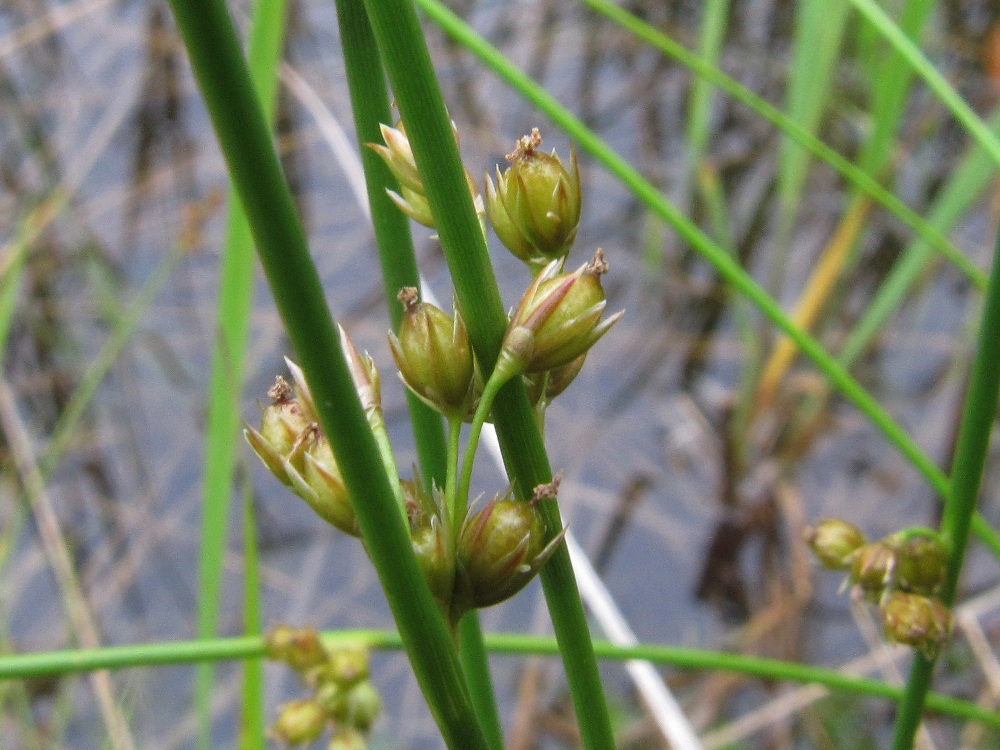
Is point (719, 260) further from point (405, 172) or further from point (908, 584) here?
point (405, 172)

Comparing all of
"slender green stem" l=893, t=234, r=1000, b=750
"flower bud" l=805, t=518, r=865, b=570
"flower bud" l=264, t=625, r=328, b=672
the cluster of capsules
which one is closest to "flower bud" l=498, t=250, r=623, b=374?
the cluster of capsules

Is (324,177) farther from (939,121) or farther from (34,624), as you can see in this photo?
(939,121)

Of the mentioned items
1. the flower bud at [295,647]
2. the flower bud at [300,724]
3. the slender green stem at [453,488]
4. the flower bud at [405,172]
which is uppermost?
the flower bud at [405,172]

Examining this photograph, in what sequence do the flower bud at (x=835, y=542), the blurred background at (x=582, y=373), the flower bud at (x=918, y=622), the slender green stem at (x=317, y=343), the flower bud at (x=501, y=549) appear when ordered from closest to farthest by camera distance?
the slender green stem at (x=317, y=343) → the flower bud at (x=501, y=549) → the flower bud at (x=918, y=622) → the flower bud at (x=835, y=542) → the blurred background at (x=582, y=373)

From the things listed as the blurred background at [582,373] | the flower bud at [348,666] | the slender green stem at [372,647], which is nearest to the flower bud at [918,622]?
the slender green stem at [372,647]

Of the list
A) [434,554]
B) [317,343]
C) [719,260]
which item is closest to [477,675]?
[434,554]

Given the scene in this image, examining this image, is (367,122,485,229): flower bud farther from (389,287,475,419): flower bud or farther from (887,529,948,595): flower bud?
(887,529,948,595): flower bud

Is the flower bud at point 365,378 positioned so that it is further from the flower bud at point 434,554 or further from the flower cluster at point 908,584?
the flower cluster at point 908,584
